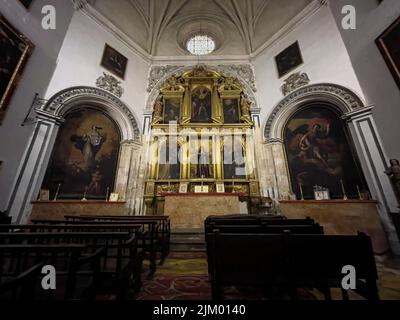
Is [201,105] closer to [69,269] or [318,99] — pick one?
[318,99]

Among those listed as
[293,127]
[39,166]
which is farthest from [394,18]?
[39,166]

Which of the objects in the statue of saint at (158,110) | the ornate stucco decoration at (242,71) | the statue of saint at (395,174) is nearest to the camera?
the statue of saint at (395,174)

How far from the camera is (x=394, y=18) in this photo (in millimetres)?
4898

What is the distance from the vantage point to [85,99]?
7.41 meters

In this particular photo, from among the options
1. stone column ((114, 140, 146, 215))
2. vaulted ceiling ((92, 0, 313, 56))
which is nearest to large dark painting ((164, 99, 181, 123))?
stone column ((114, 140, 146, 215))

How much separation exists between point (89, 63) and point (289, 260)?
9603 mm

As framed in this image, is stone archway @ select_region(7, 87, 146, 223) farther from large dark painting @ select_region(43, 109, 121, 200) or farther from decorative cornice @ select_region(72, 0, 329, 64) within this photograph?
decorative cornice @ select_region(72, 0, 329, 64)

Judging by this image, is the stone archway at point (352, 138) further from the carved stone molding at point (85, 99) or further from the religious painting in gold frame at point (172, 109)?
the carved stone molding at point (85, 99)

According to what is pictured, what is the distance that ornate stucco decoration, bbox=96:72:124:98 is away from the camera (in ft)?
25.6

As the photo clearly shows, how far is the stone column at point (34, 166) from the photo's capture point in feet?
17.3

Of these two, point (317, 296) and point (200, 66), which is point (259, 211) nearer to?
point (317, 296)

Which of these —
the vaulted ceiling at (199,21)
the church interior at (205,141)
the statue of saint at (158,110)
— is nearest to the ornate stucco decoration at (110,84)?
the church interior at (205,141)

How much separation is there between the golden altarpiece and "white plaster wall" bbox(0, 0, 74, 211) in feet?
13.1

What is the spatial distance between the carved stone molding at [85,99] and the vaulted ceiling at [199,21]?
4.17 m
